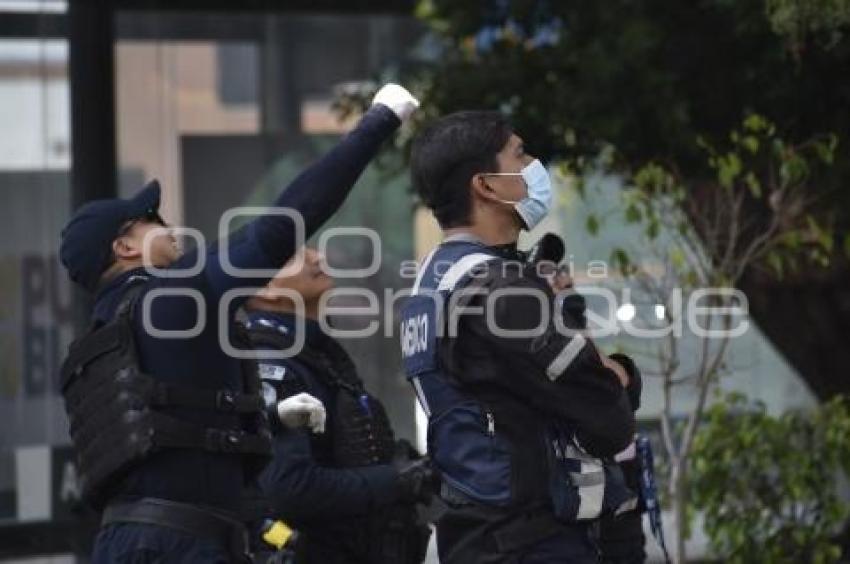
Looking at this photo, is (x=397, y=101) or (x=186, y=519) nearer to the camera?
(x=397, y=101)

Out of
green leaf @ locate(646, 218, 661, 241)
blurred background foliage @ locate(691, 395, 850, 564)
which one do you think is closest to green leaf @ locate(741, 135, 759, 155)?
green leaf @ locate(646, 218, 661, 241)

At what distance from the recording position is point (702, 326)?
23.5ft

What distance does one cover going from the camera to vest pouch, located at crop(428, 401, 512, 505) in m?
3.71

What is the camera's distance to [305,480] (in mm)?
4750

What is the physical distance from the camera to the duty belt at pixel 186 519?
3814mm

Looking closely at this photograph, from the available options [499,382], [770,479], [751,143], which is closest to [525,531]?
[499,382]

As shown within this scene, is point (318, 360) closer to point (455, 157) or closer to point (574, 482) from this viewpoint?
point (455, 157)

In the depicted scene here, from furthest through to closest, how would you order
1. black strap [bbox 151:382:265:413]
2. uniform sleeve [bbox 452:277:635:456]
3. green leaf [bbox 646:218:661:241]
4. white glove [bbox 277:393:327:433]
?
green leaf [bbox 646:218:661:241]
white glove [bbox 277:393:327:433]
black strap [bbox 151:382:265:413]
uniform sleeve [bbox 452:277:635:456]

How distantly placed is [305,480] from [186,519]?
957 mm

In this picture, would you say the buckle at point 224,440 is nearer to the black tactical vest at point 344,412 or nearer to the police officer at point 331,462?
the police officer at point 331,462

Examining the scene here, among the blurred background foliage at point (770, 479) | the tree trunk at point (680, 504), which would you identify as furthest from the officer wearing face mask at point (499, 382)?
the blurred background foliage at point (770, 479)

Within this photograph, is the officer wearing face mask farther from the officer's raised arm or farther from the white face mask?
the officer's raised arm

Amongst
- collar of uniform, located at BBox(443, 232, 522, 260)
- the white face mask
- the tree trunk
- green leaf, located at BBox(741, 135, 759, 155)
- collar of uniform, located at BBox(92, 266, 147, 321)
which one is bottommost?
the tree trunk

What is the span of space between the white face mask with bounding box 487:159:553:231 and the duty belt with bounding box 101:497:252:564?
924 mm
